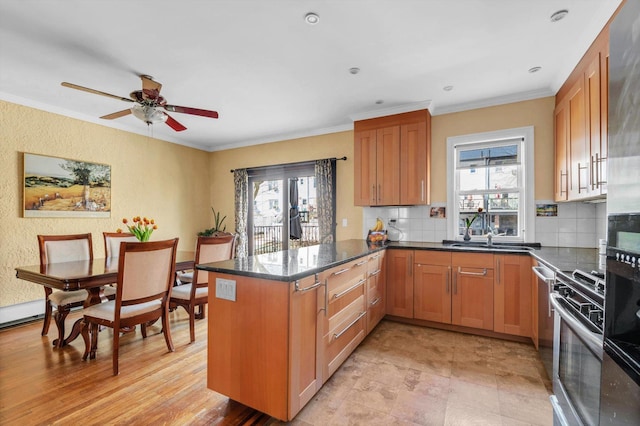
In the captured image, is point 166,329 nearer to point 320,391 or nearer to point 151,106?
point 320,391

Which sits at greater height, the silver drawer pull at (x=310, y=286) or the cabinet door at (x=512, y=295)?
the silver drawer pull at (x=310, y=286)

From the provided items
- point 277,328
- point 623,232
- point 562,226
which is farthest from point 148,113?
point 562,226

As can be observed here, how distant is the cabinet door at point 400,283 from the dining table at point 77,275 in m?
2.18

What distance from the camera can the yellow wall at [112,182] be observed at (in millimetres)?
3322

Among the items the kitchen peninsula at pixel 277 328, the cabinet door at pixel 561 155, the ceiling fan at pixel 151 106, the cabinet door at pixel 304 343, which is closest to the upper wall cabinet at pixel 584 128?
the cabinet door at pixel 561 155

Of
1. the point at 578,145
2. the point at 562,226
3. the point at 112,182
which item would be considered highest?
the point at 578,145

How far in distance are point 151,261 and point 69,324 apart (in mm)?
1879

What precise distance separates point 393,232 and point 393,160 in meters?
0.97

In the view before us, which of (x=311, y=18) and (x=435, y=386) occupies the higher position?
(x=311, y=18)

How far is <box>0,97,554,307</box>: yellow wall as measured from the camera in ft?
10.8

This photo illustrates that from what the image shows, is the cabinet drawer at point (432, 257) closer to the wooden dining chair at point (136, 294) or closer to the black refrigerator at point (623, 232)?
the black refrigerator at point (623, 232)

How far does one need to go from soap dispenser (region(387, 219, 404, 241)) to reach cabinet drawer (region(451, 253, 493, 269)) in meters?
0.94

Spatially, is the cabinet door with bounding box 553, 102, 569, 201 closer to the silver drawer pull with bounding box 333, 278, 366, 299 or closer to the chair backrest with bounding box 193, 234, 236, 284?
the silver drawer pull with bounding box 333, 278, 366, 299

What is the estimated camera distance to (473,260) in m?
2.97
